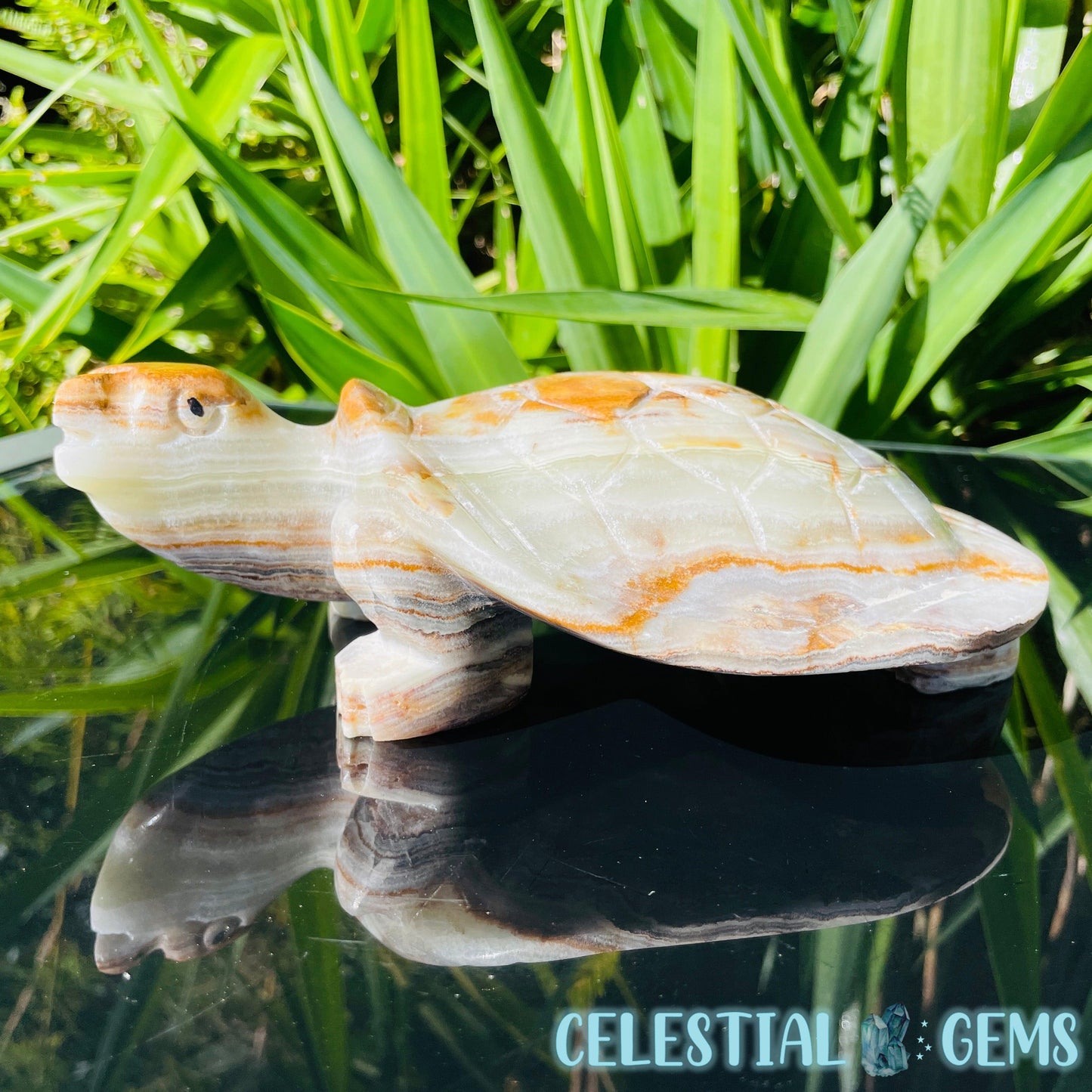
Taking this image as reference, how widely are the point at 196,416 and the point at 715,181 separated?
0.49m

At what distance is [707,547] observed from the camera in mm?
469

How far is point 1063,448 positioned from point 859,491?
0.52 metres

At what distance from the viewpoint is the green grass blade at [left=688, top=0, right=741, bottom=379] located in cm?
76

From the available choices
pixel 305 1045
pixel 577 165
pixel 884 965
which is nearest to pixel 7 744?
pixel 305 1045

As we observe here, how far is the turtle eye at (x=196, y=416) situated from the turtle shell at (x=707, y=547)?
0.33ft

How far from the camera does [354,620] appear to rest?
0.65m

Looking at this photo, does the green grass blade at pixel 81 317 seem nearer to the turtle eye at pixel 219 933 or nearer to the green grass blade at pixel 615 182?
the green grass blade at pixel 615 182

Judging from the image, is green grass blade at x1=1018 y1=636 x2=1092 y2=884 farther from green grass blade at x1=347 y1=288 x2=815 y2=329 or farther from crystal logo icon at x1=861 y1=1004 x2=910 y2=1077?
green grass blade at x1=347 y1=288 x2=815 y2=329

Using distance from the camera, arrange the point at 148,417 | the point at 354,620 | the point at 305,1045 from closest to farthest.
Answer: the point at 305,1045, the point at 148,417, the point at 354,620

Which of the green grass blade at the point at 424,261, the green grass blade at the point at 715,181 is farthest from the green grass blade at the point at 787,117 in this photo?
the green grass blade at the point at 424,261

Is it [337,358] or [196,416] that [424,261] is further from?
[196,416]

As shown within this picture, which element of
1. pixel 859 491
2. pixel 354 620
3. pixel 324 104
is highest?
pixel 324 104

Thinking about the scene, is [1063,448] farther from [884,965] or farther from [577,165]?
[884,965]

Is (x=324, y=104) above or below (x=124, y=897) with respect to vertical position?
above
